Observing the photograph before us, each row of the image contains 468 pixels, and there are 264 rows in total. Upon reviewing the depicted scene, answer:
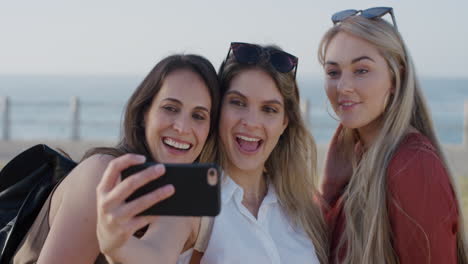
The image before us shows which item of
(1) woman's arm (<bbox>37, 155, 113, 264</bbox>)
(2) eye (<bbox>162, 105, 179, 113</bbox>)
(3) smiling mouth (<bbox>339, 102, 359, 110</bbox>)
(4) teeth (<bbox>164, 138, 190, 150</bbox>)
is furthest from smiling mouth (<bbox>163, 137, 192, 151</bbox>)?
(3) smiling mouth (<bbox>339, 102, 359, 110</bbox>)

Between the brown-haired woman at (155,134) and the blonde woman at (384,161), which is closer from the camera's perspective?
the brown-haired woman at (155,134)

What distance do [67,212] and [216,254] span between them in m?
0.82

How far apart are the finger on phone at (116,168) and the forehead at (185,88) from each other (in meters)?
1.19

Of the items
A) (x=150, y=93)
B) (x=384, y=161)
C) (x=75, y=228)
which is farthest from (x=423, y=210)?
(x=75, y=228)

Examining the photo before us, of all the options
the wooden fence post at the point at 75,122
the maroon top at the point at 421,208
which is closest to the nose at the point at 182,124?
the maroon top at the point at 421,208

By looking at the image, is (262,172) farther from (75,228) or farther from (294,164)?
(75,228)

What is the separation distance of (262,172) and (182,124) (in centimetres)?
88

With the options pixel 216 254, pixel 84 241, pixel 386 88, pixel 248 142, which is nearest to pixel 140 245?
pixel 84 241

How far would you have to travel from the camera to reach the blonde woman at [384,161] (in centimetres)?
306

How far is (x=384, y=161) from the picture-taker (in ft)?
10.8

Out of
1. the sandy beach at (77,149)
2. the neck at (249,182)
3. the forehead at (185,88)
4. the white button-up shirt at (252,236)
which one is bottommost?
the sandy beach at (77,149)

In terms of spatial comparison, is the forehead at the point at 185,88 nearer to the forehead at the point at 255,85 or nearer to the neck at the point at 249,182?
the forehead at the point at 255,85

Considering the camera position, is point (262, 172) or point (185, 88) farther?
point (262, 172)

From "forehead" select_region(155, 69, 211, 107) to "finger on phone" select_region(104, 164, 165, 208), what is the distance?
1193mm
